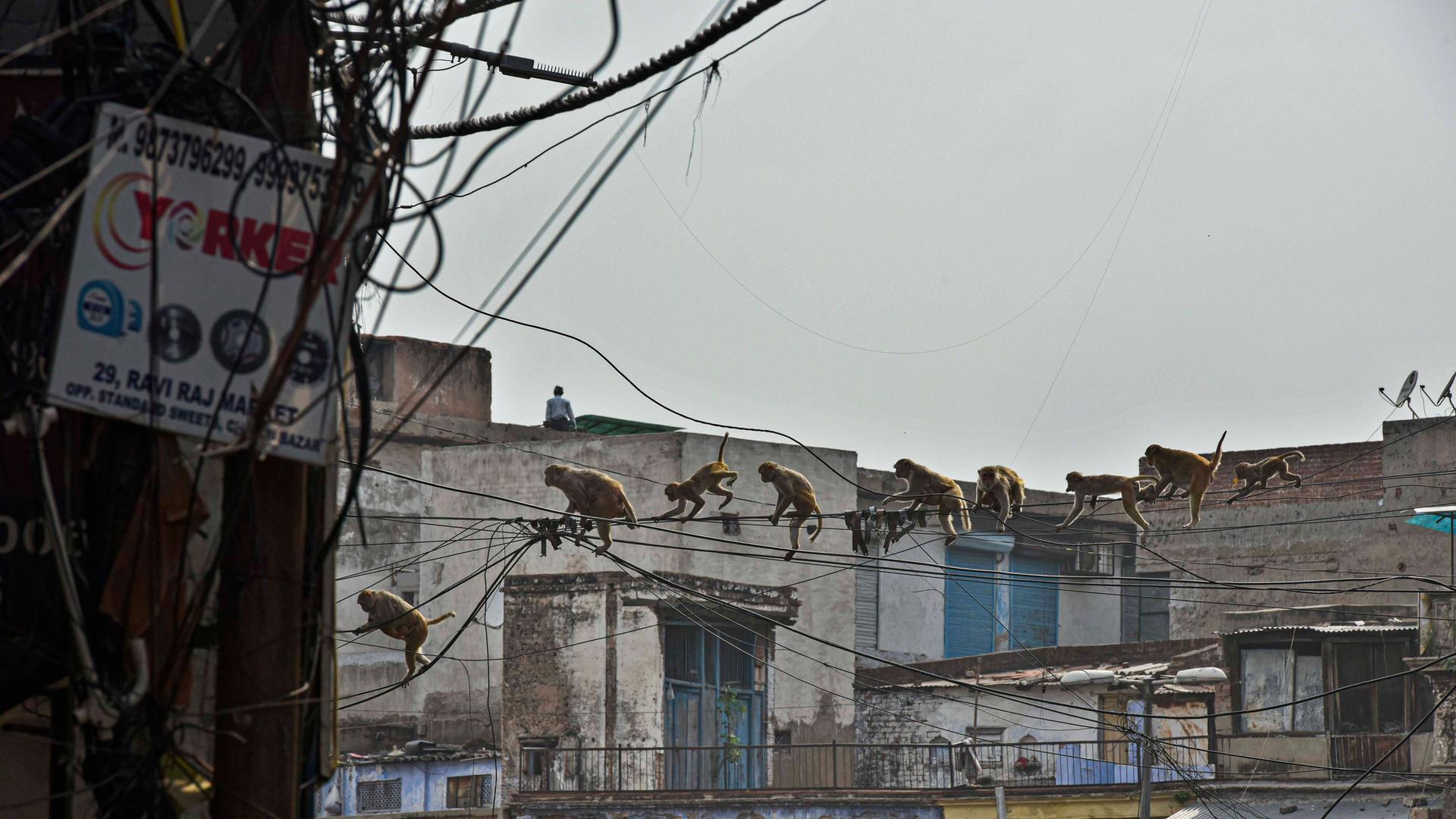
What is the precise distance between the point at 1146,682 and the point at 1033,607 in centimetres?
1322

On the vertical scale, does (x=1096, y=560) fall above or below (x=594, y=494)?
below

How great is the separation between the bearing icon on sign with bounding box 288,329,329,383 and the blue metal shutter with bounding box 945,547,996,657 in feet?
94.6

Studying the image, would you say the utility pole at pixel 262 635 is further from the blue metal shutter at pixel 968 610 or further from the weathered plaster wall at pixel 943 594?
the blue metal shutter at pixel 968 610

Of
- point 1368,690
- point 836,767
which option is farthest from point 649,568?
point 1368,690

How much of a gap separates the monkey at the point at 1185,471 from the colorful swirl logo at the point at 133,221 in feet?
38.5

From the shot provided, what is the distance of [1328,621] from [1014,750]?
21.9 feet

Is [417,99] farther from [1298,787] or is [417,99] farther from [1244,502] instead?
[1244,502]

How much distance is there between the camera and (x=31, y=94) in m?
6.08

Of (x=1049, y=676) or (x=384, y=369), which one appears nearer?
(x=1049, y=676)

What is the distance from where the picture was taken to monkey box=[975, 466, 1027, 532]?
1516 centimetres

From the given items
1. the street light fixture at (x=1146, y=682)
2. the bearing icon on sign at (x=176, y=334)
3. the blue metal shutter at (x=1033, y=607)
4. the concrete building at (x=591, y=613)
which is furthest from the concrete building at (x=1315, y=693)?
the bearing icon on sign at (x=176, y=334)

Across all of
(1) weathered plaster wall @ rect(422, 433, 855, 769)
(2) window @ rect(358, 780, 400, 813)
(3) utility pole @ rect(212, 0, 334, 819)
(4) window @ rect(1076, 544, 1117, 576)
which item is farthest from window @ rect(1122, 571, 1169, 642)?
(3) utility pole @ rect(212, 0, 334, 819)

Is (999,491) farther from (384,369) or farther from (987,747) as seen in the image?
(384,369)

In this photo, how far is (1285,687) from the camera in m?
25.6
